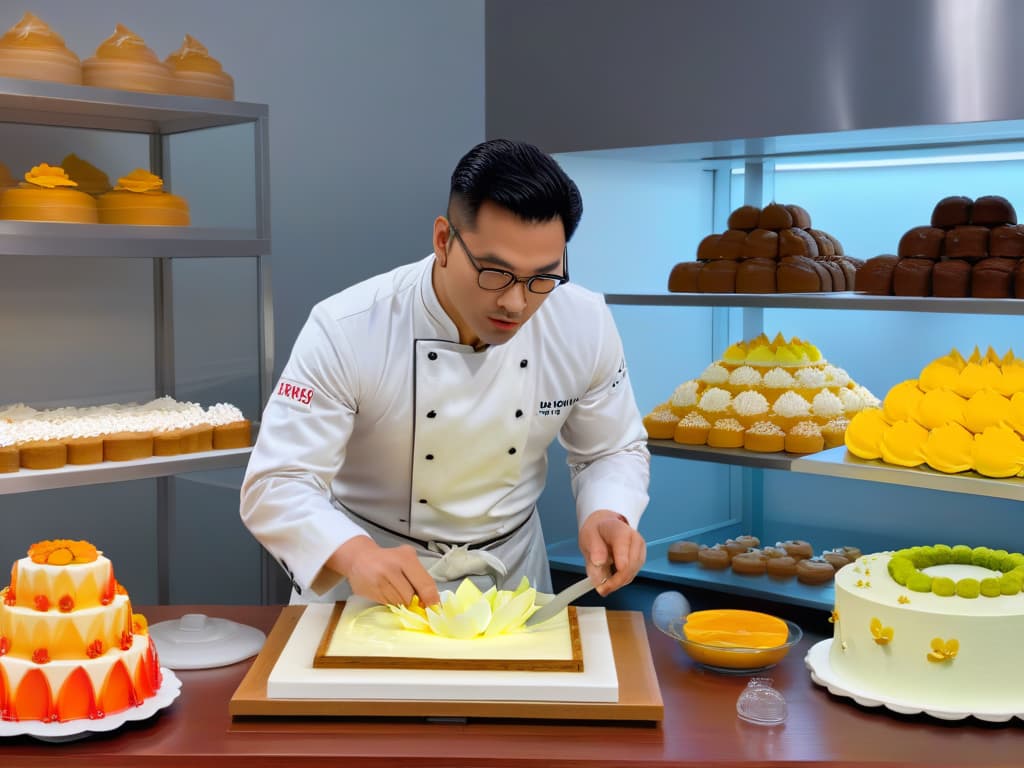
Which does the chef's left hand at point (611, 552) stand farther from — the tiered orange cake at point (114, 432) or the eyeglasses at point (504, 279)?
the tiered orange cake at point (114, 432)

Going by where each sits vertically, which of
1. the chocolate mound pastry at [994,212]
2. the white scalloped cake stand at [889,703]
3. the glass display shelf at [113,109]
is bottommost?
the white scalloped cake stand at [889,703]

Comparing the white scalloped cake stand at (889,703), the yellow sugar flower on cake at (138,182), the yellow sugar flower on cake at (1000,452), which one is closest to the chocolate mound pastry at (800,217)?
the yellow sugar flower on cake at (1000,452)

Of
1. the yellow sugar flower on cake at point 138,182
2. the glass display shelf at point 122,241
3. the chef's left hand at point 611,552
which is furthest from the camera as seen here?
the yellow sugar flower on cake at point 138,182

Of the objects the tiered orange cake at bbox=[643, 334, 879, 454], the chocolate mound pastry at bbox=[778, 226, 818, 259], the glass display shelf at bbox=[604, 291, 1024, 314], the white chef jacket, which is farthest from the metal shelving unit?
the chocolate mound pastry at bbox=[778, 226, 818, 259]

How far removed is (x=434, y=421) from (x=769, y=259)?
4.98 feet

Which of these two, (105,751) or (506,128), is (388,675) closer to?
(105,751)

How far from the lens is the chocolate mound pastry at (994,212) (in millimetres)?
2801

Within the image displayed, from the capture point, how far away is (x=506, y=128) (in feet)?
11.7

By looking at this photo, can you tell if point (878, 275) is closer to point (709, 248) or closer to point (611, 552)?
point (709, 248)

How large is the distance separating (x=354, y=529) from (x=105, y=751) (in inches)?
18.6

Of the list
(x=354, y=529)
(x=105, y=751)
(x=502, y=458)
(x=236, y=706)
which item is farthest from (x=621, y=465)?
(x=105, y=751)

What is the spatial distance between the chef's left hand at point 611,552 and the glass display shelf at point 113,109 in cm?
167

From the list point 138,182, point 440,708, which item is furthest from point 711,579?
point 440,708

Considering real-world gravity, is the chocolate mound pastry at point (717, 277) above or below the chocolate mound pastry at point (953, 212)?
below
